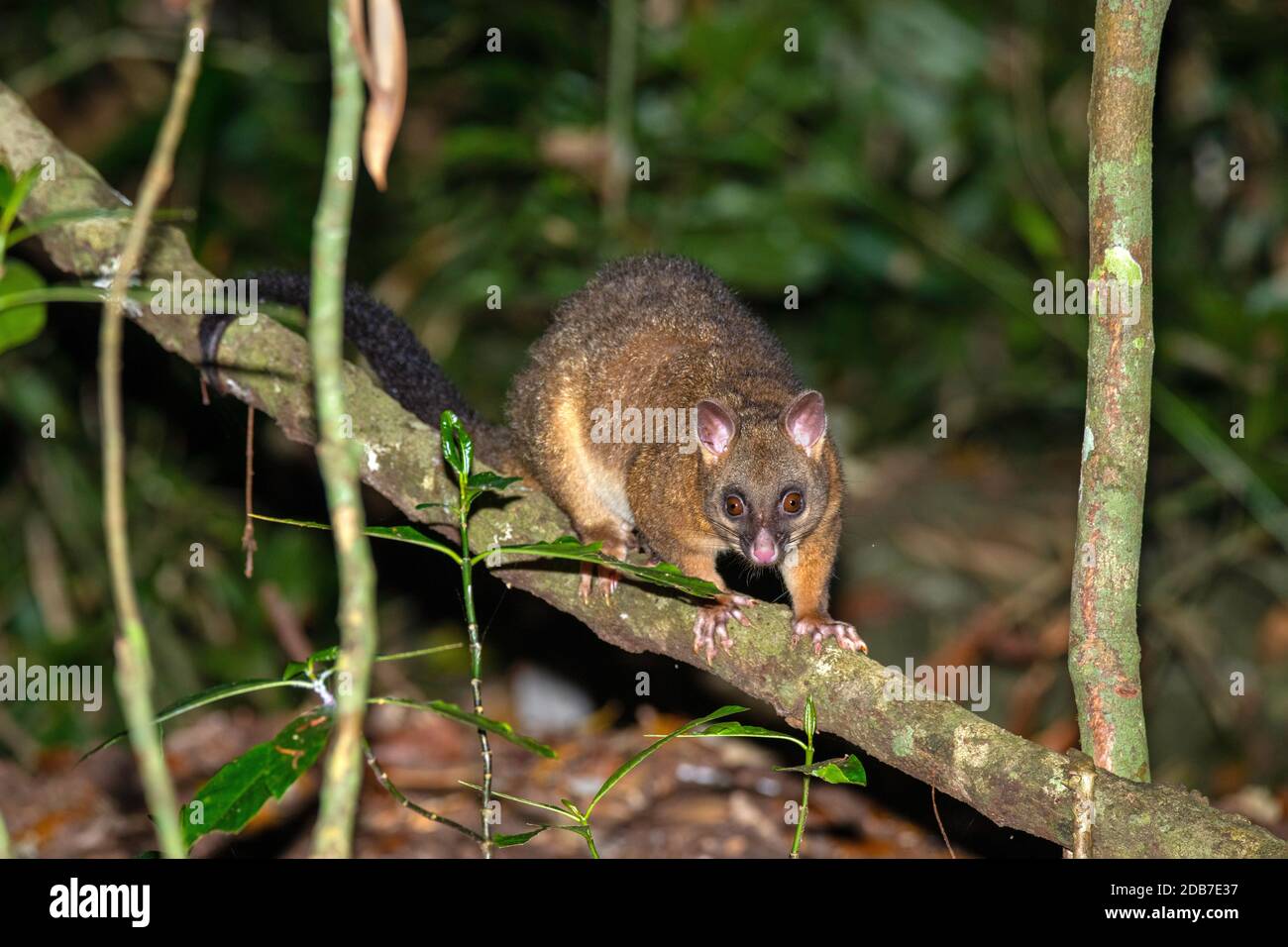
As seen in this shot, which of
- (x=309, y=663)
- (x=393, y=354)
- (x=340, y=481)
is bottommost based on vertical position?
(x=309, y=663)

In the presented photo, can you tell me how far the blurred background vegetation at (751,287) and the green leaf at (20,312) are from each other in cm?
284

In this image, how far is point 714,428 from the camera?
4812mm

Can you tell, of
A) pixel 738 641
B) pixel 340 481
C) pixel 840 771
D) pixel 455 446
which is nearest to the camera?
pixel 340 481

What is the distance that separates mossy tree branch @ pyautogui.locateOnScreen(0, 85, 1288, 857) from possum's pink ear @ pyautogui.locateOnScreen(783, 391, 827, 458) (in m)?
0.96

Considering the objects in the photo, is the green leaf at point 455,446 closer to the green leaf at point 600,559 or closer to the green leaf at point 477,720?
the green leaf at point 600,559

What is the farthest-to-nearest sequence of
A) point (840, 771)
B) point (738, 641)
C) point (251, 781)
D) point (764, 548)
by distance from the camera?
point (764, 548)
point (738, 641)
point (840, 771)
point (251, 781)

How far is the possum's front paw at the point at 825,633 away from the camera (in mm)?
3775

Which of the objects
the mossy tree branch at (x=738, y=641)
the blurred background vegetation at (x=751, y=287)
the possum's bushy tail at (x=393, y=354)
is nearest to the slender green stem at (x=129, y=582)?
the mossy tree branch at (x=738, y=641)

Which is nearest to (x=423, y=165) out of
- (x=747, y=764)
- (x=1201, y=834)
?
(x=747, y=764)

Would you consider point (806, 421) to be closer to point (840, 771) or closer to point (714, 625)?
point (714, 625)

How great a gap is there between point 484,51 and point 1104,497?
17.5 ft

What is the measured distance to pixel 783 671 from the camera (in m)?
3.65

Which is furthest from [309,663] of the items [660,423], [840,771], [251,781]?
[660,423]

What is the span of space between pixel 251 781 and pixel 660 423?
2625mm
